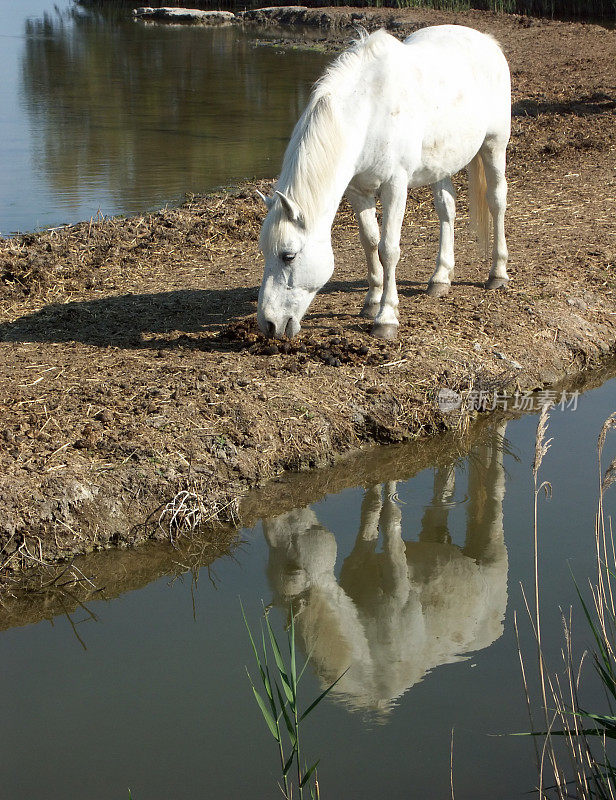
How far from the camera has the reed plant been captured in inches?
94.5

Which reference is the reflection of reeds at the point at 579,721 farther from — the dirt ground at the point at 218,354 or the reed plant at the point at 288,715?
the dirt ground at the point at 218,354

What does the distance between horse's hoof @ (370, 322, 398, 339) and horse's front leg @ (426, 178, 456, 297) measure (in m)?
0.89

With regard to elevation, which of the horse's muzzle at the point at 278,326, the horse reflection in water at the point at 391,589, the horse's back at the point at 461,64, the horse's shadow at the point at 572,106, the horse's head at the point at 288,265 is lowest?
the horse reflection in water at the point at 391,589

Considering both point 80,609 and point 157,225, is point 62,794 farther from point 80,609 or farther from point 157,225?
point 157,225

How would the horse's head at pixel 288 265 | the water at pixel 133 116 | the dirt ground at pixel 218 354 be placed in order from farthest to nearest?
the water at pixel 133 116
the horse's head at pixel 288 265
the dirt ground at pixel 218 354

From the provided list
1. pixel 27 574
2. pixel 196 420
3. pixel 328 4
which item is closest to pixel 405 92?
pixel 196 420

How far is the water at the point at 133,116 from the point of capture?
1116cm

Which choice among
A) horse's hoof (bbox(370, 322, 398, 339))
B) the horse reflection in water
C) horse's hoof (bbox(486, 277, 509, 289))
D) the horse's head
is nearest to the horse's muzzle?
the horse's head

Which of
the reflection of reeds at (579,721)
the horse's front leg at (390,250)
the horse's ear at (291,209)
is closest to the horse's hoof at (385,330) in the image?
the horse's front leg at (390,250)

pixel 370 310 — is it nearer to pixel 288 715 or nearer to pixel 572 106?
pixel 288 715

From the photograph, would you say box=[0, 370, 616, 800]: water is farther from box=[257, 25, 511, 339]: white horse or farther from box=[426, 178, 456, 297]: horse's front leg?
box=[426, 178, 456, 297]: horse's front leg

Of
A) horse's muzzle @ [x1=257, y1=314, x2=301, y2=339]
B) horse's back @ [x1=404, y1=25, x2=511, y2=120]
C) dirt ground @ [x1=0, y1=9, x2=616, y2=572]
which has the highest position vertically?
horse's back @ [x1=404, y1=25, x2=511, y2=120]

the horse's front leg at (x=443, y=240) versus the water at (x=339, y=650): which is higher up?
the horse's front leg at (x=443, y=240)

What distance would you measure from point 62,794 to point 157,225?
6.37 m
